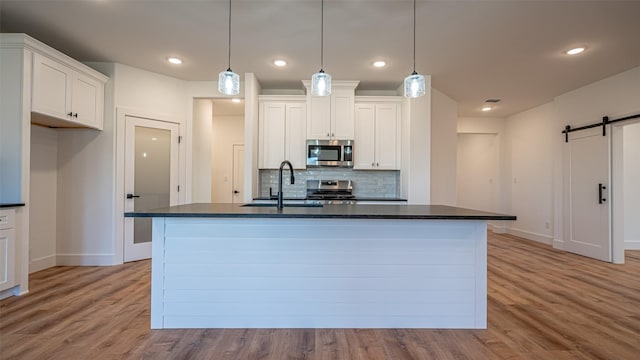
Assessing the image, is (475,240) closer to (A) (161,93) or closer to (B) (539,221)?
(A) (161,93)

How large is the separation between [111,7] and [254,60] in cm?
154

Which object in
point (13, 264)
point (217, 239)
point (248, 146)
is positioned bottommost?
point (13, 264)

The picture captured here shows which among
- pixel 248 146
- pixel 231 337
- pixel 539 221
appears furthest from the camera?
pixel 539 221

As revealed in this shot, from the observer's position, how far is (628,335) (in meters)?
2.20

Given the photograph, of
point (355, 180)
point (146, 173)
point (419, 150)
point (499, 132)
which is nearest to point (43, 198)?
point (146, 173)

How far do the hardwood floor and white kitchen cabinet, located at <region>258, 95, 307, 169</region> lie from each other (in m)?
2.42

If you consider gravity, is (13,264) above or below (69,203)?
below

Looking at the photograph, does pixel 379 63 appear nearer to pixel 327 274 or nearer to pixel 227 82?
pixel 227 82

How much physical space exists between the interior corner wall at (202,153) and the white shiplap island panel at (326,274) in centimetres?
299

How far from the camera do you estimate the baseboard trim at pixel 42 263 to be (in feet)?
12.0

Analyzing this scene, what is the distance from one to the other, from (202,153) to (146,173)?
1038 mm

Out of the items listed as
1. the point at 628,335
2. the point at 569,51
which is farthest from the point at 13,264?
the point at 569,51

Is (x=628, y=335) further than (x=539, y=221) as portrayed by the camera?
No

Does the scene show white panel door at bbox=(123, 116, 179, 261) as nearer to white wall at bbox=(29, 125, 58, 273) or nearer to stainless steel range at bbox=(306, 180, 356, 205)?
white wall at bbox=(29, 125, 58, 273)
